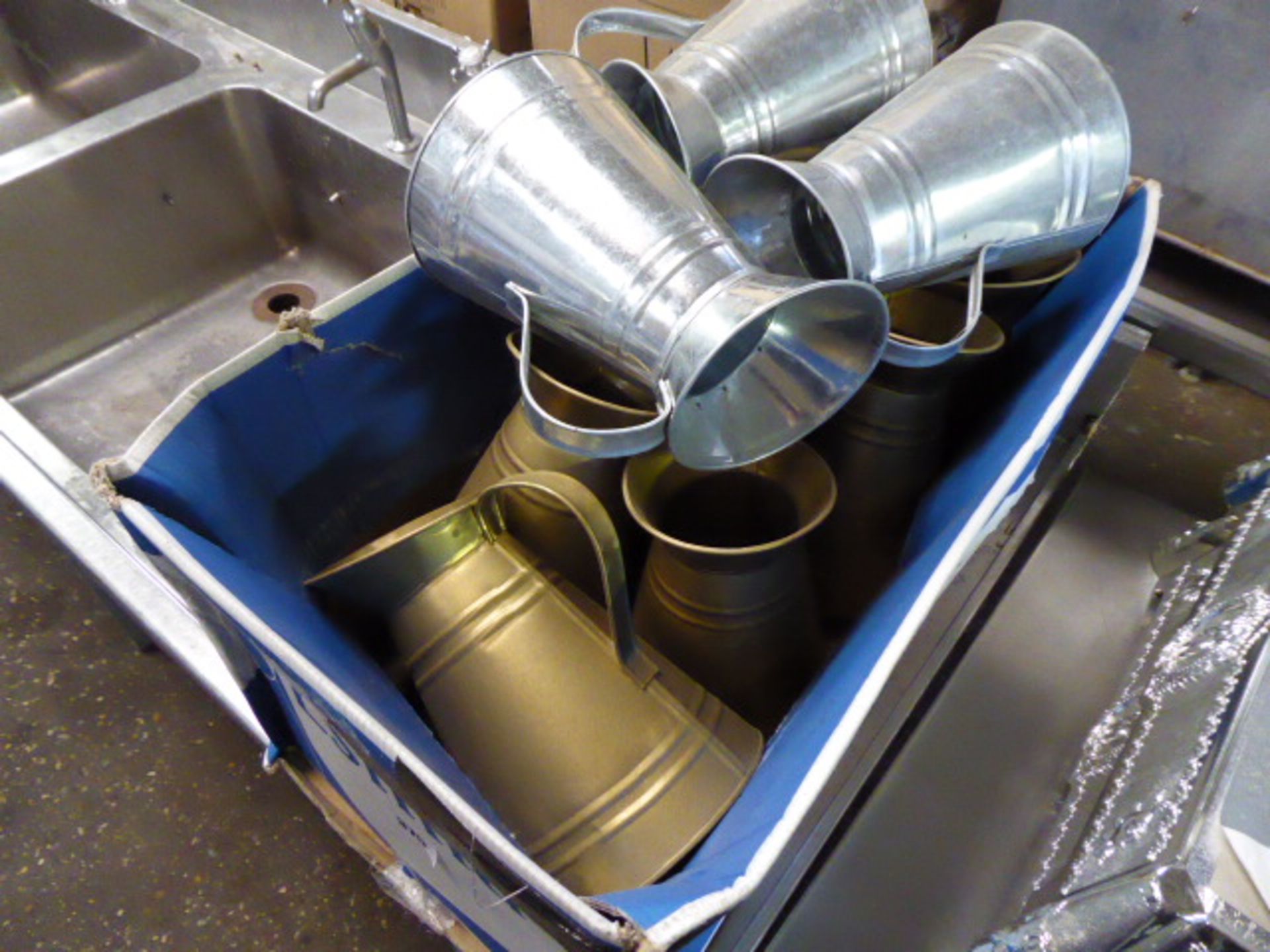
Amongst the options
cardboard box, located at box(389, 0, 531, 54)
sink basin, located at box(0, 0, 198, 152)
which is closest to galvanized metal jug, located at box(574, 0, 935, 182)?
cardboard box, located at box(389, 0, 531, 54)

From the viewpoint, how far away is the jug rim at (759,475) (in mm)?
477

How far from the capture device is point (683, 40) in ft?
2.05

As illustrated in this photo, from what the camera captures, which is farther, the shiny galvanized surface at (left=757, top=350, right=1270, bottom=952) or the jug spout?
the shiny galvanized surface at (left=757, top=350, right=1270, bottom=952)

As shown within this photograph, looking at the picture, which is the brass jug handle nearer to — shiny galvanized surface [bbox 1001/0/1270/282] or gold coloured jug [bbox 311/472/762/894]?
gold coloured jug [bbox 311/472/762/894]

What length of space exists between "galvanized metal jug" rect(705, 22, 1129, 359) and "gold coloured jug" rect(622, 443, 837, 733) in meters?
0.13

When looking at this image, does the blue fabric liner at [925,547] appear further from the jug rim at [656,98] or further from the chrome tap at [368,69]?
the chrome tap at [368,69]

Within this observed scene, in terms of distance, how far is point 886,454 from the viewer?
1.92 feet

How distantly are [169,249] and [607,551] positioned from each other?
89cm

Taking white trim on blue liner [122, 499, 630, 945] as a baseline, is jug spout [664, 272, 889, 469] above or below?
above

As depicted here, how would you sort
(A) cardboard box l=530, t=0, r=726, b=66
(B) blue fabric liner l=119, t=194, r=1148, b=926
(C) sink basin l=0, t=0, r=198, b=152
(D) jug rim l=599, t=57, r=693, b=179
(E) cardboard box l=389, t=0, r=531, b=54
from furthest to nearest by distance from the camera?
(C) sink basin l=0, t=0, r=198, b=152 < (E) cardboard box l=389, t=0, r=531, b=54 < (A) cardboard box l=530, t=0, r=726, b=66 < (D) jug rim l=599, t=57, r=693, b=179 < (B) blue fabric liner l=119, t=194, r=1148, b=926

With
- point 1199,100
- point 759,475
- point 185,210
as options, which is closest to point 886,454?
point 759,475

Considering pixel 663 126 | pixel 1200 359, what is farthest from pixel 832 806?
pixel 1200 359

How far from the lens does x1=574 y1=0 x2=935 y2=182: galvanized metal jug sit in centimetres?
54

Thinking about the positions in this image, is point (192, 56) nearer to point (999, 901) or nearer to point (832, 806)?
point (832, 806)
